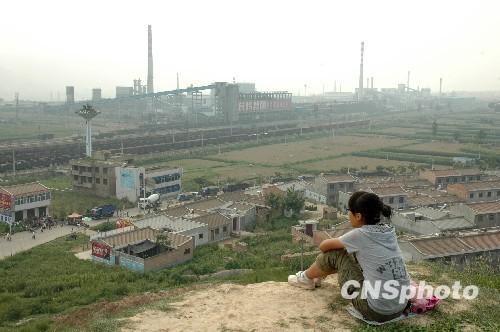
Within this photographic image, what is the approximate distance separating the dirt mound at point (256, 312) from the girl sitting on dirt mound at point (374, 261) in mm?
183

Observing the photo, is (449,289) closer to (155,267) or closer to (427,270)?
(427,270)

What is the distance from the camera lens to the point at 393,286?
9.27 feet

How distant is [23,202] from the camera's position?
44.9 feet

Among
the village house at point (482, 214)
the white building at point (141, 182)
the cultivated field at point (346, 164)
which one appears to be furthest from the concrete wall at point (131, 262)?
the cultivated field at point (346, 164)

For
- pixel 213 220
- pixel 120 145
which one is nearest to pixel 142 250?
pixel 213 220

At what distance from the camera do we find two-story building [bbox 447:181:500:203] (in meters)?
15.0

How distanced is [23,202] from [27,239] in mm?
1803

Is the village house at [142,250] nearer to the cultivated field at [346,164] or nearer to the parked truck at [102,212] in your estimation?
the parked truck at [102,212]

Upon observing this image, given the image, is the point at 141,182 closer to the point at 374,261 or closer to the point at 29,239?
the point at 29,239

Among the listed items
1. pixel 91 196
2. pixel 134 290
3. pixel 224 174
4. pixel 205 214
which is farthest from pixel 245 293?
pixel 224 174

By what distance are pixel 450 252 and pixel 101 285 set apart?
5.22 m

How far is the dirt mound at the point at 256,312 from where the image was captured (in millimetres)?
2918

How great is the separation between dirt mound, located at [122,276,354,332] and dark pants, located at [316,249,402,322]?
0.11 m

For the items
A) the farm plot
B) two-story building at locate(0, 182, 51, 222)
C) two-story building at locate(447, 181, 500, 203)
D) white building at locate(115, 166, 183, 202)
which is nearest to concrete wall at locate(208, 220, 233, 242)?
white building at locate(115, 166, 183, 202)
